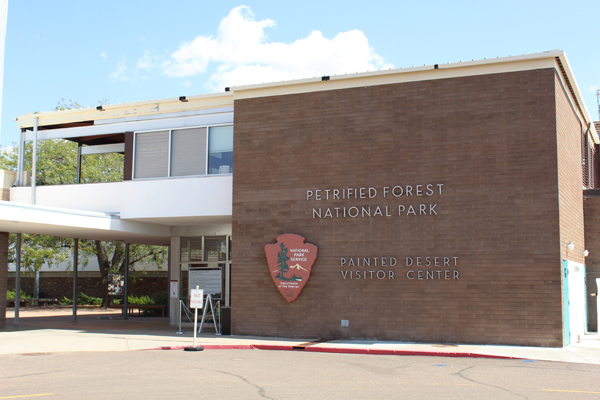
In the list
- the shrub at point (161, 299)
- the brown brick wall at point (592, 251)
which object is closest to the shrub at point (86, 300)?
the shrub at point (161, 299)

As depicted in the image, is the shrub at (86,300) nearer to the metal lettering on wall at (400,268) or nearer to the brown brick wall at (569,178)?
the metal lettering on wall at (400,268)

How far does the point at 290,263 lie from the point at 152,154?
6428 mm

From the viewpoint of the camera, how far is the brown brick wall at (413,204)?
52.7ft

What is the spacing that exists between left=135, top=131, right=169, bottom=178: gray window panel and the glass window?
162 centimetres

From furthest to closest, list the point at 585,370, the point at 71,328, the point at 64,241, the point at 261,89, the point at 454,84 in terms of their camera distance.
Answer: the point at 64,241 → the point at 71,328 → the point at 261,89 → the point at 454,84 → the point at 585,370

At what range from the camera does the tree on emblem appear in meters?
18.1

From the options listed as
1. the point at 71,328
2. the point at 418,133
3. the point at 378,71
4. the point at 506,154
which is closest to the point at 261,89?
the point at 378,71

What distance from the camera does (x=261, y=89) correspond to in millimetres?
19062

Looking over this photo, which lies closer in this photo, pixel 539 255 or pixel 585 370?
pixel 585 370

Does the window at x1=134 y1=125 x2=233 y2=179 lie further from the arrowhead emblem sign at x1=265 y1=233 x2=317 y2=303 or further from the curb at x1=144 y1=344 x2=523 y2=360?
the curb at x1=144 y1=344 x2=523 y2=360

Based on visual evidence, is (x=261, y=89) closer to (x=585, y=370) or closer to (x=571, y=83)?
(x=571, y=83)

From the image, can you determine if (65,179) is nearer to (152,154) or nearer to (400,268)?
(152,154)

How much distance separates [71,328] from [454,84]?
15.2 metres

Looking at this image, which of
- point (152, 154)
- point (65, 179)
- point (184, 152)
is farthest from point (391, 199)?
point (65, 179)
